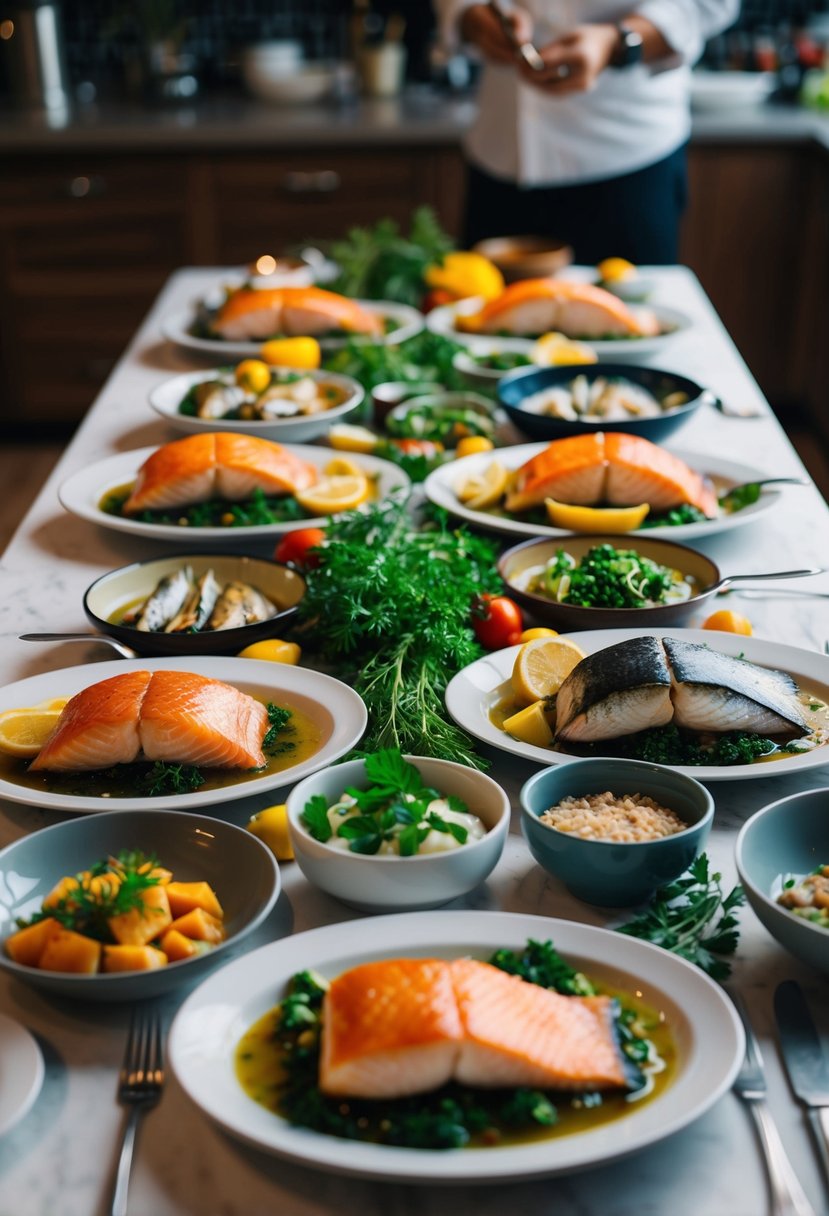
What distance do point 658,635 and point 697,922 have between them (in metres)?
0.51

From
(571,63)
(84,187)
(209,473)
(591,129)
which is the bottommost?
(84,187)

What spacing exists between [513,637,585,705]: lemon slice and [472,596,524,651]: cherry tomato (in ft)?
0.36

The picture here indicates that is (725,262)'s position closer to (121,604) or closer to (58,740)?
(121,604)

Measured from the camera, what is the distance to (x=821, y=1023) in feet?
3.44

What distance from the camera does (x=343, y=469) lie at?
2.13m

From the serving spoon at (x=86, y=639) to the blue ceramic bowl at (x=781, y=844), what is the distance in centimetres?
80

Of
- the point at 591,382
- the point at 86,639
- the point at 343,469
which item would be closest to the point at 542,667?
the point at 86,639

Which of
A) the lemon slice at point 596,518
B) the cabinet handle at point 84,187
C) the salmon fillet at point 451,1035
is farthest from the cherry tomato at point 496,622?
the cabinet handle at point 84,187

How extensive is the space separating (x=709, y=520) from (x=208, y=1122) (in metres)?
1.28

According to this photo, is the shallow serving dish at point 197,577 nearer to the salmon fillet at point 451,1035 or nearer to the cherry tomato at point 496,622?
the cherry tomato at point 496,622

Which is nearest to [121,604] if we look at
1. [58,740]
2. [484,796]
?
[58,740]

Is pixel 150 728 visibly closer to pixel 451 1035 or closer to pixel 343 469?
pixel 451 1035

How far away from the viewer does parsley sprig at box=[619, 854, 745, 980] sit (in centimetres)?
110

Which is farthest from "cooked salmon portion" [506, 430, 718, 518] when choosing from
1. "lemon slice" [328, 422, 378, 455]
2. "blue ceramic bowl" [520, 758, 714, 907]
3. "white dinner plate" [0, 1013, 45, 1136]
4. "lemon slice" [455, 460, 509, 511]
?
"white dinner plate" [0, 1013, 45, 1136]
